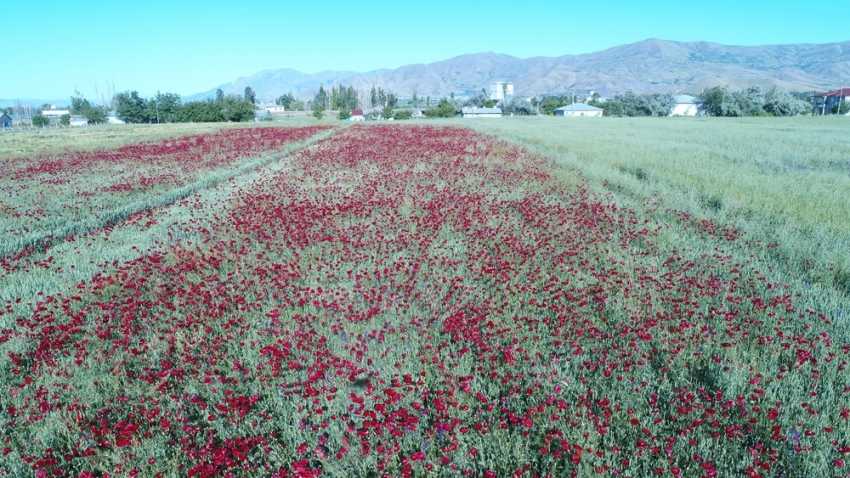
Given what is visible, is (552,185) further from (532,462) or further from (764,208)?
(532,462)

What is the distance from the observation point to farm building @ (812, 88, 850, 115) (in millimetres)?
100938

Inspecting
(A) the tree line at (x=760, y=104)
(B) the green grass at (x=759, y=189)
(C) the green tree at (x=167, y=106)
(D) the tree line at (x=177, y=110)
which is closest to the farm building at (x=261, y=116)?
(D) the tree line at (x=177, y=110)

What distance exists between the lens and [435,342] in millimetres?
5227

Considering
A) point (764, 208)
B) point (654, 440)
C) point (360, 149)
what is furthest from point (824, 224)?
point (360, 149)

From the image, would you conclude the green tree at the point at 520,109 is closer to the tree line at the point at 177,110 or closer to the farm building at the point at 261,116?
the farm building at the point at 261,116

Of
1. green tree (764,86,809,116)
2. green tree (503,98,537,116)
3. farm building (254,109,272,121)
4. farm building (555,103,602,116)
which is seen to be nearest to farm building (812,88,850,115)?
green tree (764,86,809,116)

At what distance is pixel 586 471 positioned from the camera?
3299 mm

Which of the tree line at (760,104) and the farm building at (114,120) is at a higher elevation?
the farm building at (114,120)

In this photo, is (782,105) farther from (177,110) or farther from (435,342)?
(177,110)

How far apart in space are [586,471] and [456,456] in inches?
37.6

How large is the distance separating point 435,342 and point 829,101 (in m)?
148

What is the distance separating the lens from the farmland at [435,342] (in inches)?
141

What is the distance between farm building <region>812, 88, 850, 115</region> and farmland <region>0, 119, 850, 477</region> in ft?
410

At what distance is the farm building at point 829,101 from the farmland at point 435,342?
125 metres
